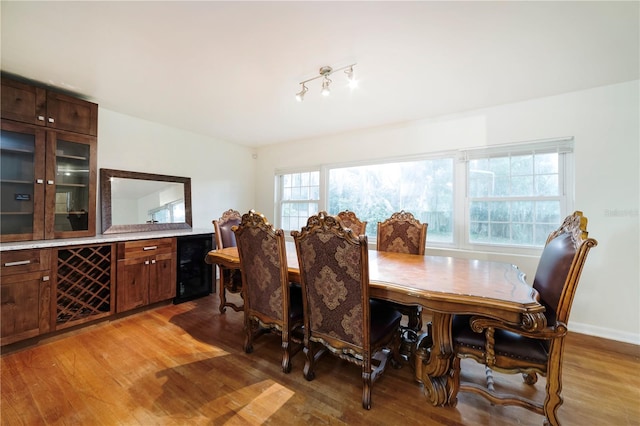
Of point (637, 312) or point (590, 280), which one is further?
point (590, 280)

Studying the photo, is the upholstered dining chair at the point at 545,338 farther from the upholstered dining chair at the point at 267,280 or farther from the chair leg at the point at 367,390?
the upholstered dining chair at the point at 267,280

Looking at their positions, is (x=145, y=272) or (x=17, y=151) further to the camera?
(x=145, y=272)

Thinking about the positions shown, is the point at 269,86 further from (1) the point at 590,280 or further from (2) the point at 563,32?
(1) the point at 590,280

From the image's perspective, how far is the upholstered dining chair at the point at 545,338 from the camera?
1247mm

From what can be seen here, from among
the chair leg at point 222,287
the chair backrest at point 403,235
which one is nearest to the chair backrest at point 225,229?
the chair leg at point 222,287

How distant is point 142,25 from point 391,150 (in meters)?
2.94

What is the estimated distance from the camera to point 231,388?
1726mm

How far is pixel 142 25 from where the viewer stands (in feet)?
5.57

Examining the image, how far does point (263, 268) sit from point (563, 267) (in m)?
1.82

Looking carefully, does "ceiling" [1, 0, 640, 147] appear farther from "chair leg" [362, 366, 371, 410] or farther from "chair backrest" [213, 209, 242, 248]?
"chair leg" [362, 366, 371, 410]

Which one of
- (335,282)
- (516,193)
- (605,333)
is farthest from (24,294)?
(605,333)

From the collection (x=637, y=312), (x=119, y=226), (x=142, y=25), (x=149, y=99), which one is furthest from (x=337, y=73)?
(x=637, y=312)

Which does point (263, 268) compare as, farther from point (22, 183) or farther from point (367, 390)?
point (22, 183)

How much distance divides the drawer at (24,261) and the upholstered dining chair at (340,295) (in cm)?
239
